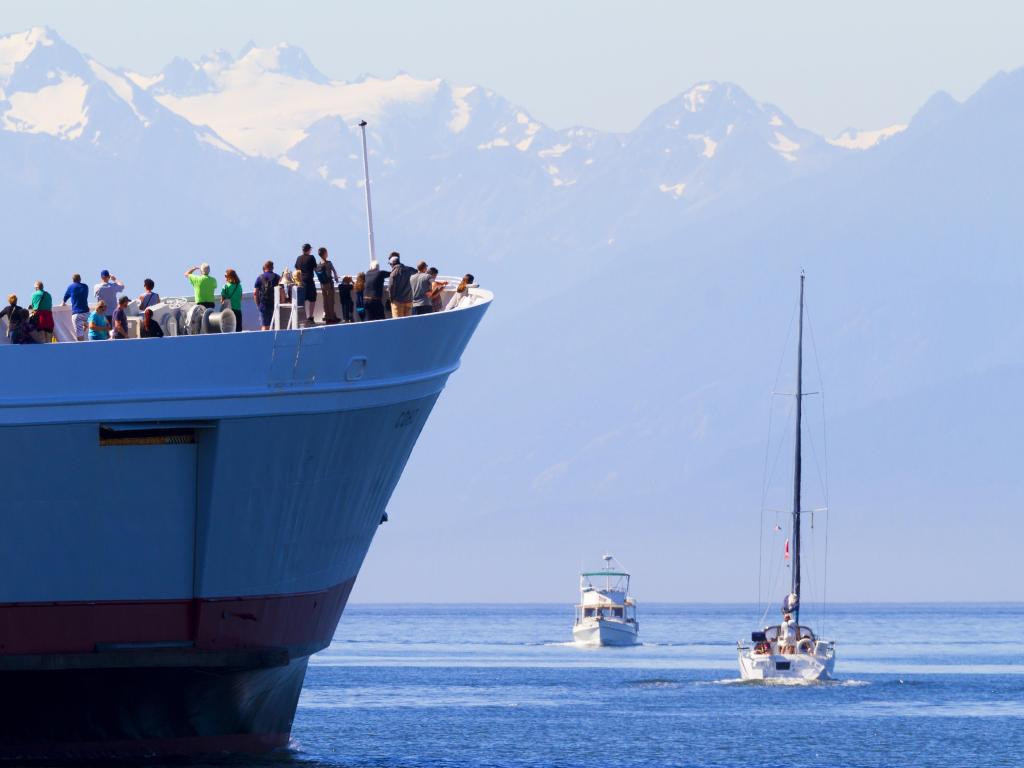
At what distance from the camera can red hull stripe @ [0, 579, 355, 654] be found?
33656 mm

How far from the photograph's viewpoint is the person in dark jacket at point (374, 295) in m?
37.3

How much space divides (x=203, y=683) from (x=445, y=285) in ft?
32.8

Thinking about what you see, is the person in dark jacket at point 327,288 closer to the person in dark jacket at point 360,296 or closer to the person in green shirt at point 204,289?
the person in dark jacket at point 360,296

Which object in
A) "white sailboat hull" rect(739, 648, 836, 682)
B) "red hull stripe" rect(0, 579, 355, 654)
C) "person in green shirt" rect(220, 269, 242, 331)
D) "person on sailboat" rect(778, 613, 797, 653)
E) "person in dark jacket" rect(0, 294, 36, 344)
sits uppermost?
"person in green shirt" rect(220, 269, 242, 331)

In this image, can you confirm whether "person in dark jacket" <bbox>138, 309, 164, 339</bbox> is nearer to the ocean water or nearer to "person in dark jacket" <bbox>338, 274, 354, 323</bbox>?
"person in dark jacket" <bbox>338, 274, 354, 323</bbox>

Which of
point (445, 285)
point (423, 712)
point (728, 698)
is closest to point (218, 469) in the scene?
point (445, 285)

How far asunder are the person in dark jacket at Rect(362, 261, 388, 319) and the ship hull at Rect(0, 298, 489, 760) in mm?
1149

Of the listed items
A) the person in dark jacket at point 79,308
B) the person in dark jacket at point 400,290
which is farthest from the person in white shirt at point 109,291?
the person in dark jacket at point 400,290

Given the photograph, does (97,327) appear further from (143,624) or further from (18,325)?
(143,624)

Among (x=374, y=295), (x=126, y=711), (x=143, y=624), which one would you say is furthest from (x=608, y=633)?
(x=143, y=624)

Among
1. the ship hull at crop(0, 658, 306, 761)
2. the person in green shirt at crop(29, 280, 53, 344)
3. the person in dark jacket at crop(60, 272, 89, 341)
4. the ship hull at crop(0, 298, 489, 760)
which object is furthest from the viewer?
the person in dark jacket at crop(60, 272, 89, 341)

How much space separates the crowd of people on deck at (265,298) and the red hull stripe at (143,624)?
14.4 feet

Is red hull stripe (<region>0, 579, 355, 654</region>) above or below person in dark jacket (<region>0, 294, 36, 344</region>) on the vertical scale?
below

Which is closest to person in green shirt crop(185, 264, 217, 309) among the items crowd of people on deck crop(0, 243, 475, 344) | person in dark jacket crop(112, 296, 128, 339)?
crowd of people on deck crop(0, 243, 475, 344)
